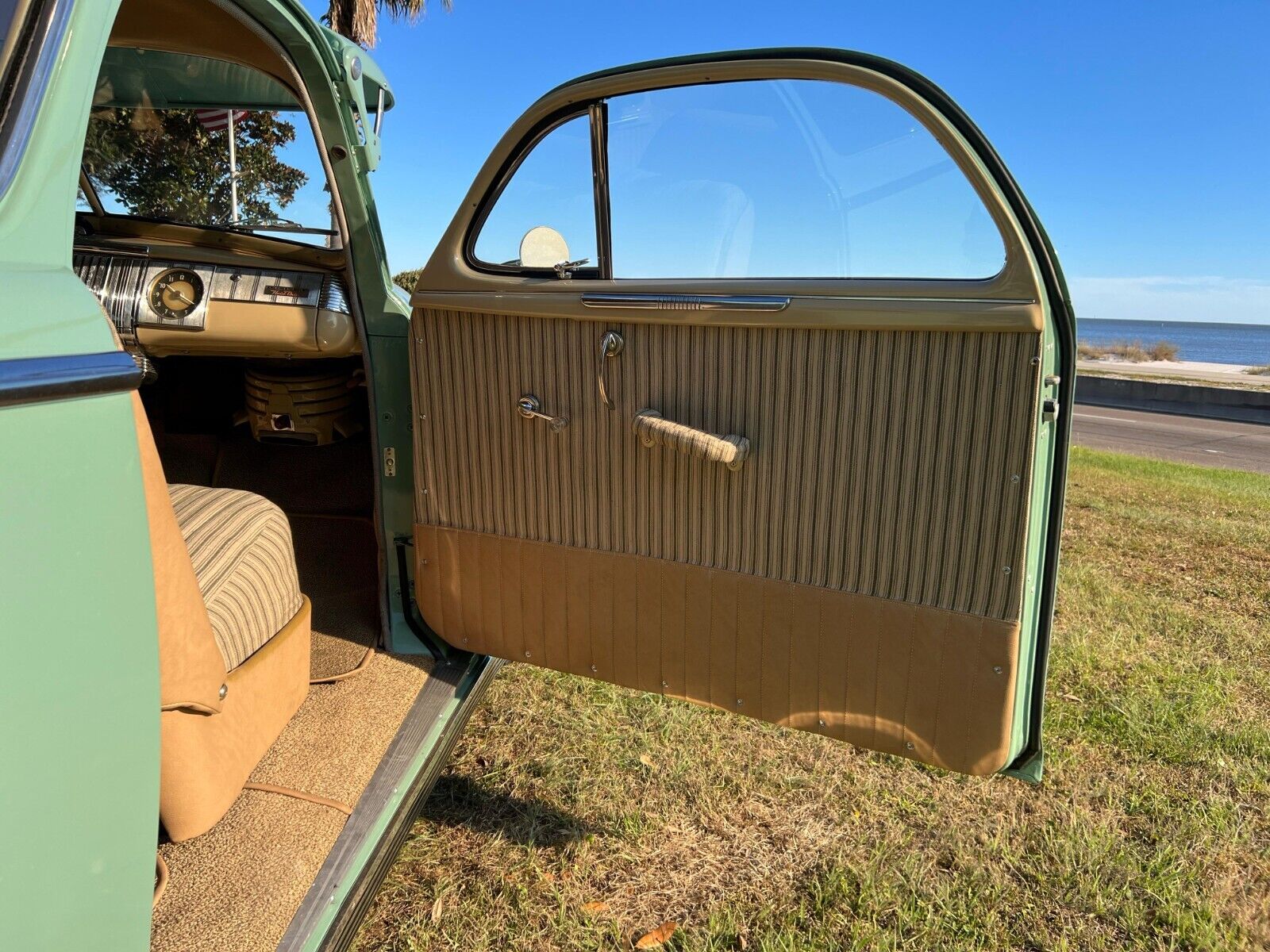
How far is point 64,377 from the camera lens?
93 cm

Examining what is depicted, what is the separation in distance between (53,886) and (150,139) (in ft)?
7.63

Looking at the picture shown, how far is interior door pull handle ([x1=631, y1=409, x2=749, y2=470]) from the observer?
170 cm

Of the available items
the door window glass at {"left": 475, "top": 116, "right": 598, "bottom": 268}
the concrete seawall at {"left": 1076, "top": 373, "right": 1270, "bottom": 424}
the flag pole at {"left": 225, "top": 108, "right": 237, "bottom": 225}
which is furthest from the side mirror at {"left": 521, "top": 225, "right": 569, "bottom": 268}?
the concrete seawall at {"left": 1076, "top": 373, "right": 1270, "bottom": 424}

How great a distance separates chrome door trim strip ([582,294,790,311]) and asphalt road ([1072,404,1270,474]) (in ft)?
29.9

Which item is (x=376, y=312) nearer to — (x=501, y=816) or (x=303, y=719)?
(x=303, y=719)

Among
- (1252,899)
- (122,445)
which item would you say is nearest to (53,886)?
(122,445)

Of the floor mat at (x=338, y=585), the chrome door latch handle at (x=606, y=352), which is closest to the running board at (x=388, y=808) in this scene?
the floor mat at (x=338, y=585)

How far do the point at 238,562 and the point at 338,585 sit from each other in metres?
0.93

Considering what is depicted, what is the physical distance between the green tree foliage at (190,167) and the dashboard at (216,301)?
35 cm

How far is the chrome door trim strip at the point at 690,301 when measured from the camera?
164 centimetres

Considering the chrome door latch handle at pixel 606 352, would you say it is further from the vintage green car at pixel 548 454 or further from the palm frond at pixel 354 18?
the palm frond at pixel 354 18

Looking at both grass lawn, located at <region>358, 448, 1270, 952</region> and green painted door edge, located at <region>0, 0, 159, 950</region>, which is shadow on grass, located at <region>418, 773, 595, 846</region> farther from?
green painted door edge, located at <region>0, 0, 159, 950</region>

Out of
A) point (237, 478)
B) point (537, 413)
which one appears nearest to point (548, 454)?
point (537, 413)

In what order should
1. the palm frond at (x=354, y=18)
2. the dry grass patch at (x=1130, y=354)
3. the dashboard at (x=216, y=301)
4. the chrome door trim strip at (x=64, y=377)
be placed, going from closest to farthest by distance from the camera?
1. the chrome door trim strip at (x=64, y=377)
2. the dashboard at (x=216, y=301)
3. the palm frond at (x=354, y=18)
4. the dry grass patch at (x=1130, y=354)
